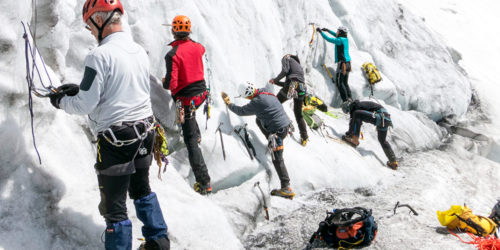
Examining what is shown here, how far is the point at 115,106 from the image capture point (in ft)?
10.3

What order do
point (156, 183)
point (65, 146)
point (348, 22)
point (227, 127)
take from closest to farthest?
point (65, 146) → point (156, 183) → point (227, 127) → point (348, 22)

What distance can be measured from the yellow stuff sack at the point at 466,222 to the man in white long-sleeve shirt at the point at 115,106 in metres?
4.76

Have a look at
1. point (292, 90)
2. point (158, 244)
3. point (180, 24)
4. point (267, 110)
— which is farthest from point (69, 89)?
point (292, 90)

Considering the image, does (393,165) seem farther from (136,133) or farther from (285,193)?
(136,133)

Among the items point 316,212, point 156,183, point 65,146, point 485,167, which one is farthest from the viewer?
point 485,167

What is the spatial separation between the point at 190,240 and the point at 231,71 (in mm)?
3737

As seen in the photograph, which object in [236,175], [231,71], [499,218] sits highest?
[231,71]

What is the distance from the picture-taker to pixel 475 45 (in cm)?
2086

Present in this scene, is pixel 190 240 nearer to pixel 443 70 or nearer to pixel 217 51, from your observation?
pixel 217 51

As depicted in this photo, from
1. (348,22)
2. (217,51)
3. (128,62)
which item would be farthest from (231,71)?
(348,22)

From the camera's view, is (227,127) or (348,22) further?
(348,22)

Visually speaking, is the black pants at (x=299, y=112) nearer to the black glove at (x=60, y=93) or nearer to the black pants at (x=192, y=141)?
the black pants at (x=192, y=141)

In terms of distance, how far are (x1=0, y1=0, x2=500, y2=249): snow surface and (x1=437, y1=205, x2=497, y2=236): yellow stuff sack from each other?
0.33 meters

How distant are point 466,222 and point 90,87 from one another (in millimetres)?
5522
